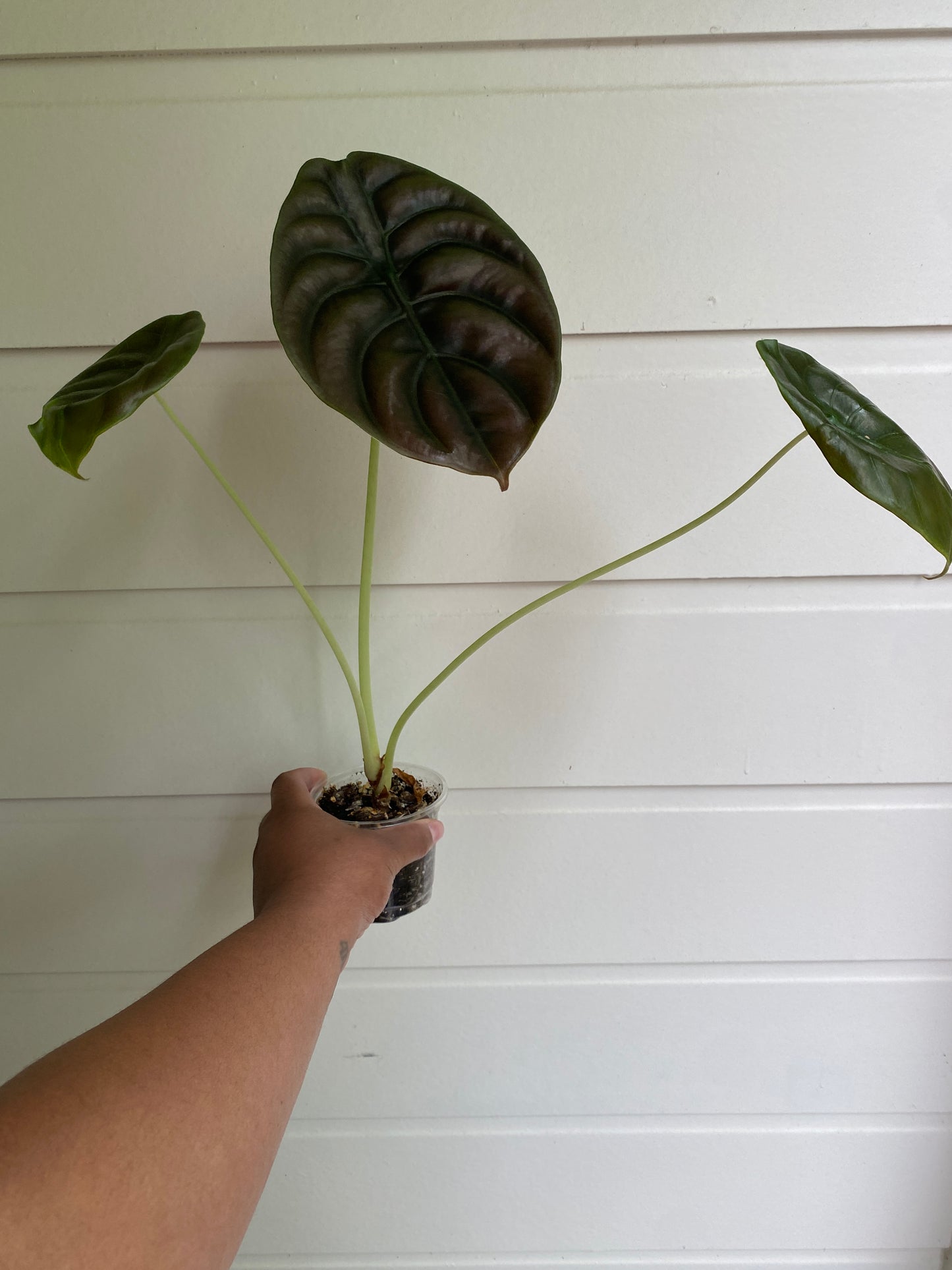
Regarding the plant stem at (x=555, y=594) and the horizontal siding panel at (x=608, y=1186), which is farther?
the horizontal siding panel at (x=608, y=1186)

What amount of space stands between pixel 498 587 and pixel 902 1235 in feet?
3.16

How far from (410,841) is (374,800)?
0.22ft

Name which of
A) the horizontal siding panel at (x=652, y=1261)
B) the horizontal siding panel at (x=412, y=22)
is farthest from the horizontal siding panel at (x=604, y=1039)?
the horizontal siding panel at (x=412, y=22)

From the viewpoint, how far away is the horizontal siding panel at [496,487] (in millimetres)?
749

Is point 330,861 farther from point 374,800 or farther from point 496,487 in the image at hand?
point 496,487

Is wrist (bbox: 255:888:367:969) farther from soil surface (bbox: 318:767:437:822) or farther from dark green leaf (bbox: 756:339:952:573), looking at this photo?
dark green leaf (bbox: 756:339:952:573)

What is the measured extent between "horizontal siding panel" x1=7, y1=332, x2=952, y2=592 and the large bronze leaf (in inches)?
10.1

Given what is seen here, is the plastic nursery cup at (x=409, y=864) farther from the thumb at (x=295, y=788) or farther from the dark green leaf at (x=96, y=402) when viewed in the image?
Result: the dark green leaf at (x=96, y=402)

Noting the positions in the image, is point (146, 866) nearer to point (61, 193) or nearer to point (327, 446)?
point (327, 446)

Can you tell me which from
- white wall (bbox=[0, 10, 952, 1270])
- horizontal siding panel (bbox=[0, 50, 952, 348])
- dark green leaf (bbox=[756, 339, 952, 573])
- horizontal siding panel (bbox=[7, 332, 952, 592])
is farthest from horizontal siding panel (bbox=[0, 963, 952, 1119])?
horizontal siding panel (bbox=[0, 50, 952, 348])

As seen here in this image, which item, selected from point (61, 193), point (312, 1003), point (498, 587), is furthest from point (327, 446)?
point (312, 1003)

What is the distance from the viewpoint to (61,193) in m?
0.72

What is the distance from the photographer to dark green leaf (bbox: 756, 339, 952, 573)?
0.47 m

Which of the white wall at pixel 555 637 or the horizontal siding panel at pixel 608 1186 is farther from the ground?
the white wall at pixel 555 637
